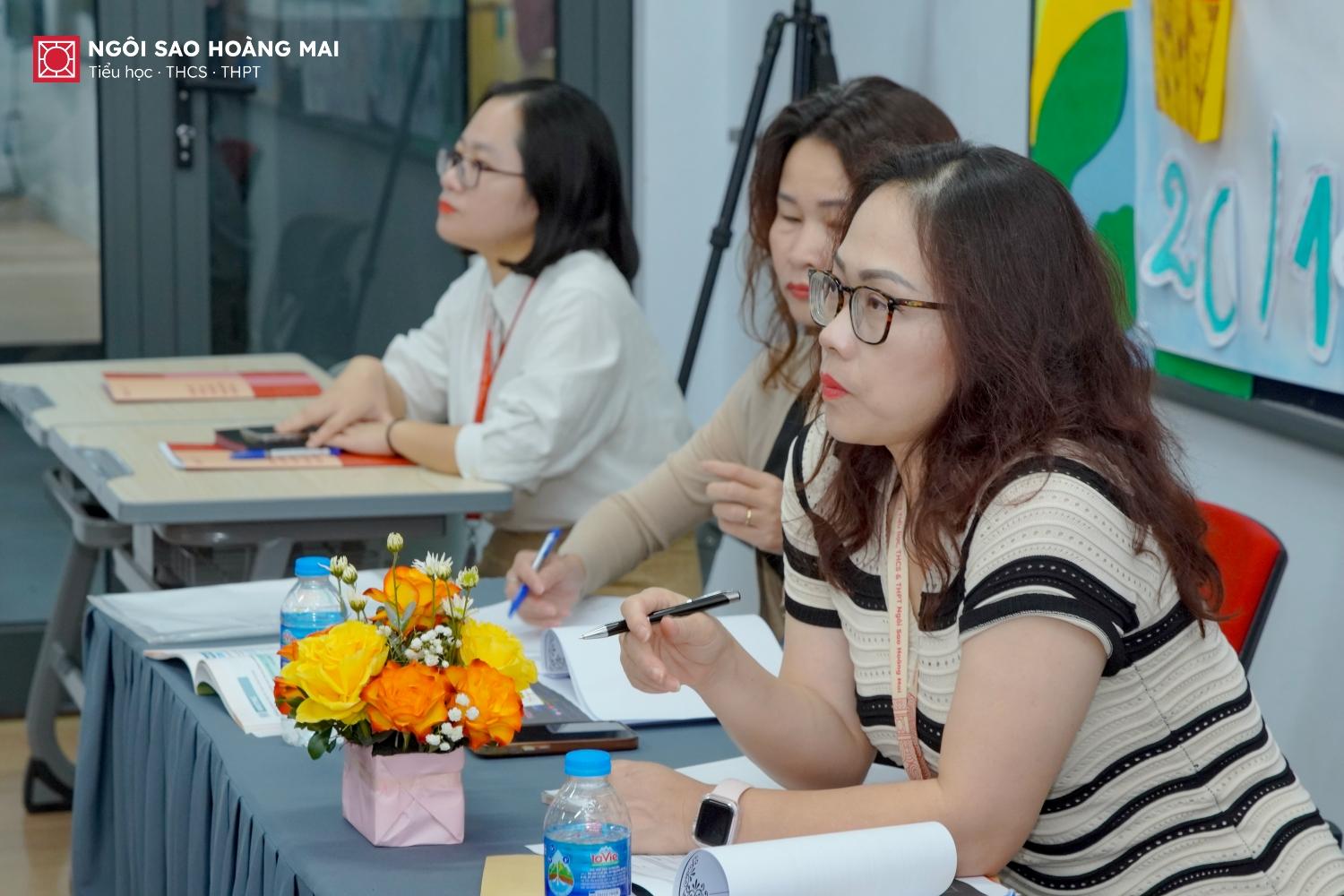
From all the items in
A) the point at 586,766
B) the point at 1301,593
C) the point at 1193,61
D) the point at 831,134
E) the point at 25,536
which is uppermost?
the point at 1193,61

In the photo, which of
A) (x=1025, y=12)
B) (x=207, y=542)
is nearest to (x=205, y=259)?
(x=207, y=542)

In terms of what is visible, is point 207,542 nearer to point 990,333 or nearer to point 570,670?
point 570,670

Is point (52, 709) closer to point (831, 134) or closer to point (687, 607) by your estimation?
point (831, 134)

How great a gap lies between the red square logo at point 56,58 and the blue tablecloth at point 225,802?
7.36 feet

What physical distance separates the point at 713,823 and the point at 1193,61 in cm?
154

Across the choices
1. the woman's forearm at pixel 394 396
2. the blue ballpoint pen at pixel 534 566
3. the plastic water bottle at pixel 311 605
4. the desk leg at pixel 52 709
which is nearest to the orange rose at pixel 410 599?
the plastic water bottle at pixel 311 605

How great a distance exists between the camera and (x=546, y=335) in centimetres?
269

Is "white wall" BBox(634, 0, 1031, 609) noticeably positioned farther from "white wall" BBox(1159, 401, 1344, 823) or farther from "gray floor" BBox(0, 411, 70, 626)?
"white wall" BBox(1159, 401, 1344, 823)

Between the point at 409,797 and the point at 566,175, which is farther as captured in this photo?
the point at 566,175

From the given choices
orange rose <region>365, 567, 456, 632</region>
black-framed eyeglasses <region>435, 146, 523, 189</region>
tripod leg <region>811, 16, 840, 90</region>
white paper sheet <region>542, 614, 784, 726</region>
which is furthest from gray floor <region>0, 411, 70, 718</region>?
orange rose <region>365, 567, 456, 632</region>

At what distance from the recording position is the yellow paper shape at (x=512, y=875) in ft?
3.89

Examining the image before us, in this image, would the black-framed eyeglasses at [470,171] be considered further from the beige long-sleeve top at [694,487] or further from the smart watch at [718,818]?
the smart watch at [718,818]

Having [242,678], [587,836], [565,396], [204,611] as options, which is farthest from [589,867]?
[565,396]

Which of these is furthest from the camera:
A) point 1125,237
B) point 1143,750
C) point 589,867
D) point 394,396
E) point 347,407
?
point 394,396
